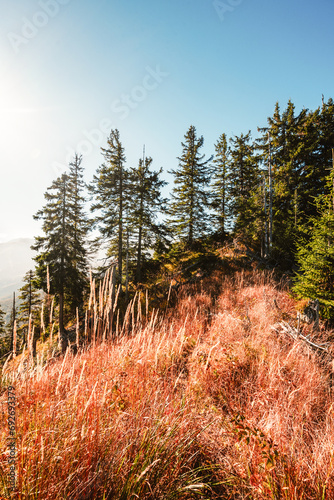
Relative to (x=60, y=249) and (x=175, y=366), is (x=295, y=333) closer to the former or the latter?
(x=175, y=366)

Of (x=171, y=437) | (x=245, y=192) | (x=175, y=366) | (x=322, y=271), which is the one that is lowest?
(x=175, y=366)

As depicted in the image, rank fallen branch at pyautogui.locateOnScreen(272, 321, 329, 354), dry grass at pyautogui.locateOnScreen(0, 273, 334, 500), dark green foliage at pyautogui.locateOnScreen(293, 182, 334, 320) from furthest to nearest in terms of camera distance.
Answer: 1. dark green foliage at pyautogui.locateOnScreen(293, 182, 334, 320)
2. fallen branch at pyautogui.locateOnScreen(272, 321, 329, 354)
3. dry grass at pyautogui.locateOnScreen(0, 273, 334, 500)

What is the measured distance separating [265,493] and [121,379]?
5.95ft

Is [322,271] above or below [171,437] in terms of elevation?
above

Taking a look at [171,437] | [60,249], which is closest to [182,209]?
[60,249]

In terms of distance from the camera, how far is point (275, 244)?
13.8 metres

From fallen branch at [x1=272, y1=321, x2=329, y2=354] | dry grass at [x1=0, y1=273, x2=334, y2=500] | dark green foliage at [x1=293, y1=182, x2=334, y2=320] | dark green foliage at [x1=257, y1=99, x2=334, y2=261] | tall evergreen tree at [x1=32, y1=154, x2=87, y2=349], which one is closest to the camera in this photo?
dry grass at [x1=0, y1=273, x2=334, y2=500]

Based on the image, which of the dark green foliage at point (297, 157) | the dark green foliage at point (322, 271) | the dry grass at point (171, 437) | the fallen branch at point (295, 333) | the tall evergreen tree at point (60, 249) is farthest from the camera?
the dark green foliage at point (297, 157)

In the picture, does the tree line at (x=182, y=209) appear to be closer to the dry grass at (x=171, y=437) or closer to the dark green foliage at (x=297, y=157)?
the dark green foliage at (x=297, y=157)

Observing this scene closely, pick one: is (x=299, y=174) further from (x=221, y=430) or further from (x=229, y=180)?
(x=221, y=430)

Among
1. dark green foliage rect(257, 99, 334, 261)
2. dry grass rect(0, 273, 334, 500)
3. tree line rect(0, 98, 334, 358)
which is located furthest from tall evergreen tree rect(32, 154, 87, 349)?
dark green foliage rect(257, 99, 334, 261)

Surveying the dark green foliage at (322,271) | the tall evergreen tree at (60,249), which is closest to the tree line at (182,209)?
the tall evergreen tree at (60,249)

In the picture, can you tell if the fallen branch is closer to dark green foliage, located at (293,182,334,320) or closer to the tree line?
dark green foliage, located at (293,182,334,320)

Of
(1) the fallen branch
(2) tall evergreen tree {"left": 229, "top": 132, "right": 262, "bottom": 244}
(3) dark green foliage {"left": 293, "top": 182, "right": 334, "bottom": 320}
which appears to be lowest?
(1) the fallen branch
